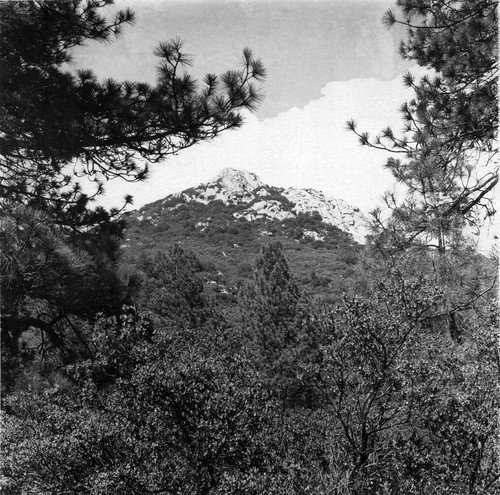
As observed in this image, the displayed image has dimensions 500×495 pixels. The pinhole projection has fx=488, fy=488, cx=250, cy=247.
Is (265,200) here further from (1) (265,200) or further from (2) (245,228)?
(2) (245,228)

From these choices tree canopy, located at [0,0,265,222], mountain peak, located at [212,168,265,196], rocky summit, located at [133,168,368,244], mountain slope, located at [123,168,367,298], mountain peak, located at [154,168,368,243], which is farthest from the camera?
mountain peak, located at [212,168,265,196]

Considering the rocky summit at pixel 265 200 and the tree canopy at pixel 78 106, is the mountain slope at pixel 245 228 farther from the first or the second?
the tree canopy at pixel 78 106

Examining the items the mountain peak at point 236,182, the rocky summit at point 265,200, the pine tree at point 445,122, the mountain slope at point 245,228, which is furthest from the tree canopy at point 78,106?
the mountain peak at point 236,182

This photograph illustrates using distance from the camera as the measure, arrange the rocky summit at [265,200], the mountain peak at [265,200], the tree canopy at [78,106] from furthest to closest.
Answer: the mountain peak at [265,200] → the rocky summit at [265,200] → the tree canopy at [78,106]

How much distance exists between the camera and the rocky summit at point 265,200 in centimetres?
6134

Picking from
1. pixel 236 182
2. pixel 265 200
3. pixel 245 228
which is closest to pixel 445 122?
pixel 245 228

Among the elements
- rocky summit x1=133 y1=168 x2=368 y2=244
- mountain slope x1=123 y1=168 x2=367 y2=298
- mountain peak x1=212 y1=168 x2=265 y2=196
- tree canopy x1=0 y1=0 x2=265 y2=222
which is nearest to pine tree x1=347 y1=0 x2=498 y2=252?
tree canopy x1=0 y1=0 x2=265 y2=222

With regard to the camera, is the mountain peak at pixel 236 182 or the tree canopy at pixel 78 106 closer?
the tree canopy at pixel 78 106

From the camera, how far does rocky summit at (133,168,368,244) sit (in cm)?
6134

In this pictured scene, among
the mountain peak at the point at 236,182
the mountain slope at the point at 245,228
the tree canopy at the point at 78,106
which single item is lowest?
the tree canopy at the point at 78,106

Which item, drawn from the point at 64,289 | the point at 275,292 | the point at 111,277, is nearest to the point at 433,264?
the point at 111,277

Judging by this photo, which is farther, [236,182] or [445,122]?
[236,182]

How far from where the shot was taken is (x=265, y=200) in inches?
2611

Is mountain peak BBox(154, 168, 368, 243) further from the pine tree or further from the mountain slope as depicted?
the pine tree
